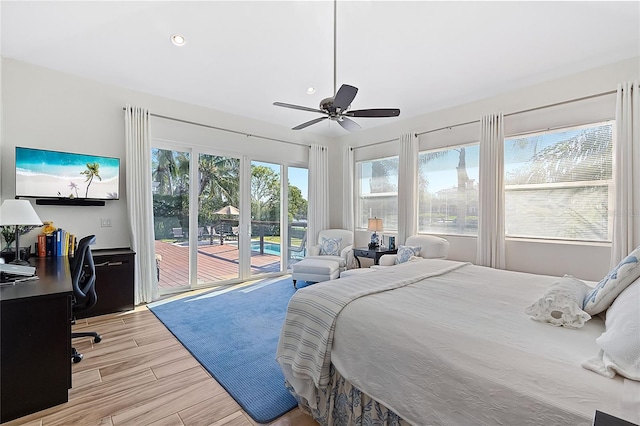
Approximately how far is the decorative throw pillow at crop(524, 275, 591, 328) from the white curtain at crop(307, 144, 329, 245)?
4.50 m

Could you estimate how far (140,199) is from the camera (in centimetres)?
387

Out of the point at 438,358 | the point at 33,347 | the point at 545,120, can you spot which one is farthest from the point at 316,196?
the point at 438,358

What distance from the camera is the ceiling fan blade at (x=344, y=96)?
2336 mm

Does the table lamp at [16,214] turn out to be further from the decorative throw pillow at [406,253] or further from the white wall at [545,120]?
the white wall at [545,120]

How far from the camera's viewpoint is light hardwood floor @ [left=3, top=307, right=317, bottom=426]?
5.82ft

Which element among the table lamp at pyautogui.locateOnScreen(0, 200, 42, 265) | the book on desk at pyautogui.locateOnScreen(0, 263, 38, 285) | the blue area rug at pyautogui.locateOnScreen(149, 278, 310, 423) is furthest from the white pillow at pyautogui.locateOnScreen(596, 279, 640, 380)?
the table lamp at pyautogui.locateOnScreen(0, 200, 42, 265)

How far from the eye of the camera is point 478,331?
4.21 ft

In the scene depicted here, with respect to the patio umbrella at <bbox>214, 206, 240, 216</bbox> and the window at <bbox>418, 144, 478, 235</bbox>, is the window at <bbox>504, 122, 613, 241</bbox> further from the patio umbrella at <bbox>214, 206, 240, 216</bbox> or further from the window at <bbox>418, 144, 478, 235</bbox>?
the patio umbrella at <bbox>214, 206, 240, 216</bbox>

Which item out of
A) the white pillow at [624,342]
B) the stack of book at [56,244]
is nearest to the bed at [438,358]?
the white pillow at [624,342]

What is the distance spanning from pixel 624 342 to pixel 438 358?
0.61 meters

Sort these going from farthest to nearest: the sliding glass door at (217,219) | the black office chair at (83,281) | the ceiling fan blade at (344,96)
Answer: the sliding glass door at (217,219), the black office chair at (83,281), the ceiling fan blade at (344,96)

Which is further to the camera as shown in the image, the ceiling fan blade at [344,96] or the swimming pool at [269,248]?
the swimming pool at [269,248]

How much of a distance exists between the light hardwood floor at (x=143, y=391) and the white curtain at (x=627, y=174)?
362cm

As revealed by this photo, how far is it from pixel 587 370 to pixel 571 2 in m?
2.89
